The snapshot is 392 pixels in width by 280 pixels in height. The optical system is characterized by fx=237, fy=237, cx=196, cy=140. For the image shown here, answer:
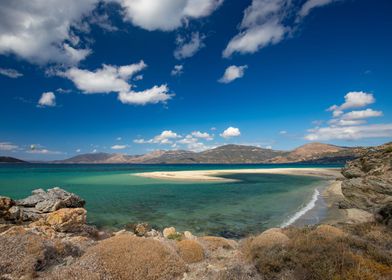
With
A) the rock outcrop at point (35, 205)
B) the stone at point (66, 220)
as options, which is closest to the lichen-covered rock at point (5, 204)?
the rock outcrop at point (35, 205)

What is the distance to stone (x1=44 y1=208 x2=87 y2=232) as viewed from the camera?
48.7ft

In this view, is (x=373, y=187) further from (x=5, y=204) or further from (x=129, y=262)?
(x=5, y=204)

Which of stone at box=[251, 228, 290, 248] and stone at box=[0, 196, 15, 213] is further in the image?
stone at box=[0, 196, 15, 213]

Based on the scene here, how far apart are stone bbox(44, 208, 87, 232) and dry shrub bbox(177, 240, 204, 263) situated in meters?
8.81

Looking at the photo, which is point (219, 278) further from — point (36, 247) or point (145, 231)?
point (145, 231)

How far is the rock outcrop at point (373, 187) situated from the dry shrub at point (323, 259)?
21.5ft

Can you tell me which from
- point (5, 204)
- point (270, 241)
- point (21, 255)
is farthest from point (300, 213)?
point (5, 204)

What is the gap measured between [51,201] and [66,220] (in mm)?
4912

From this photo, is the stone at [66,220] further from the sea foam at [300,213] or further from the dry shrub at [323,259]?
the sea foam at [300,213]

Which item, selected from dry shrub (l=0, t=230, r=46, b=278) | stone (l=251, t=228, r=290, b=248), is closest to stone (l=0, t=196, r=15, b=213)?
dry shrub (l=0, t=230, r=46, b=278)

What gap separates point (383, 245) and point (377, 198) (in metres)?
9.08

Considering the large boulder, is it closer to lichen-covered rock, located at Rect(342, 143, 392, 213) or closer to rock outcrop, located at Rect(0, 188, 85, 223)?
rock outcrop, located at Rect(0, 188, 85, 223)

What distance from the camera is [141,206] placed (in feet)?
93.1

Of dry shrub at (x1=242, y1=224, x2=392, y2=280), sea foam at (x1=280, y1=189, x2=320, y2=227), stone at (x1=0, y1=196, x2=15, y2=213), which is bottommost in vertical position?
sea foam at (x1=280, y1=189, x2=320, y2=227)
